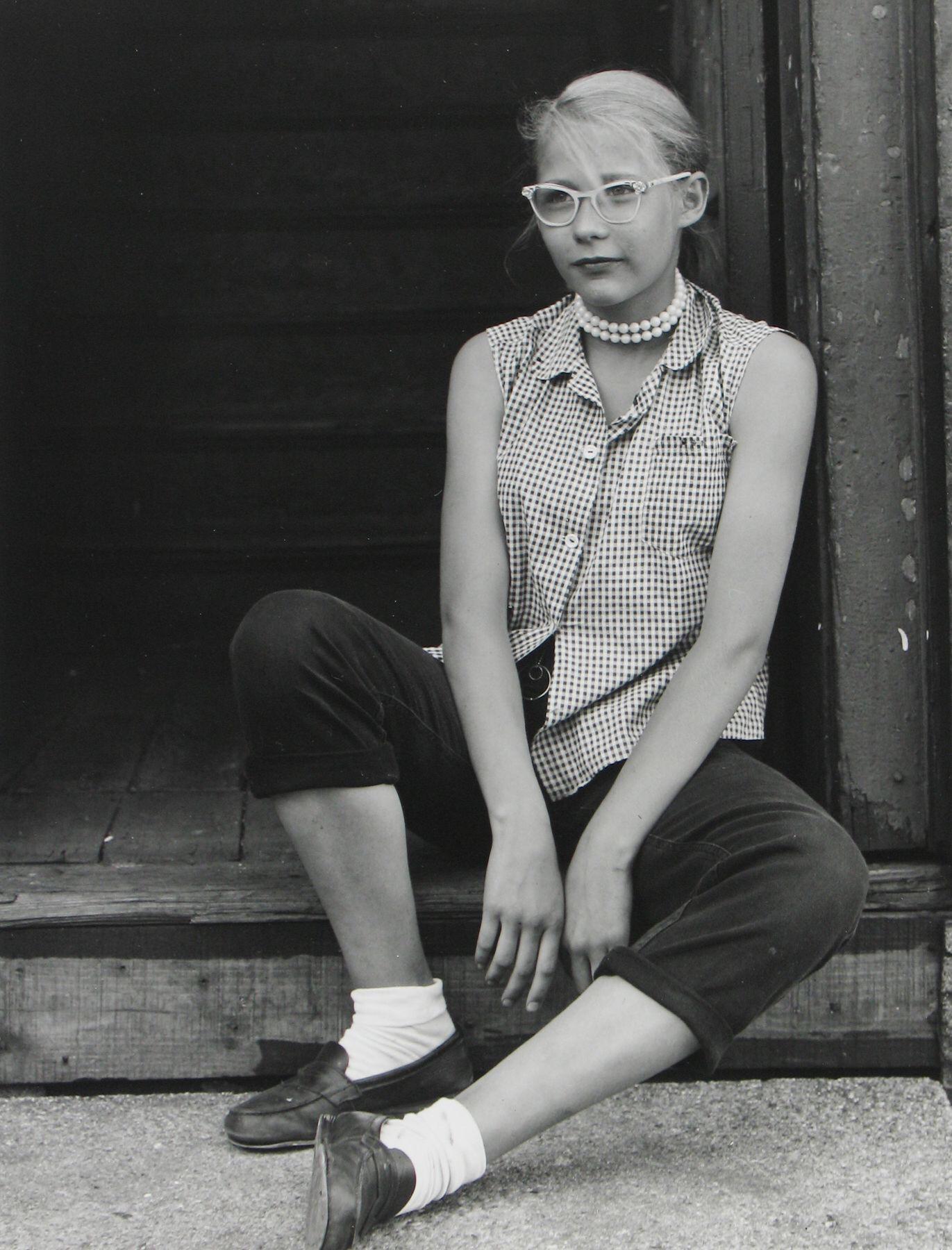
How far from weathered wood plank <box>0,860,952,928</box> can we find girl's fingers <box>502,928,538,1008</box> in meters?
0.21

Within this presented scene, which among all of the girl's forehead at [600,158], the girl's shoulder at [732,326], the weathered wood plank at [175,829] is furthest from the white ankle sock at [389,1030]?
the girl's forehead at [600,158]

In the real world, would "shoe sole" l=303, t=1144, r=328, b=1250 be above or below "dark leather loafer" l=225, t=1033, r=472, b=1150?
above

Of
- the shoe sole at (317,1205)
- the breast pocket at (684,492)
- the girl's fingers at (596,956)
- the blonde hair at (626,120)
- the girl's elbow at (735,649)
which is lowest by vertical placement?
the shoe sole at (317,1205)

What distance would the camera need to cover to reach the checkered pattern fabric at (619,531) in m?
1.73

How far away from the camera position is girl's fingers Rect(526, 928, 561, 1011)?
61.9 inches

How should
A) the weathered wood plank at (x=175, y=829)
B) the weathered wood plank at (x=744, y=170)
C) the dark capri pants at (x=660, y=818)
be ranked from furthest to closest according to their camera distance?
the weathered wood plank at (x=175, y=829) → the weathered wood plank at (x=744, y=170) → the dark capri pants at (x=660, y=818)

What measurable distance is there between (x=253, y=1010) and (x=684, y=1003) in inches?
25.0

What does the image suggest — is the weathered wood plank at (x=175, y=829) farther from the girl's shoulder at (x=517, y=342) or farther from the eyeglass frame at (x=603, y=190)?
the eyeglass frame at (x=603, y=190)

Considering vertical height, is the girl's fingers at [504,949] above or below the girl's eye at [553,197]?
below

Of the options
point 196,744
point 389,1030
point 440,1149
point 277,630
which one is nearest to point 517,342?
Answer: point 277,630

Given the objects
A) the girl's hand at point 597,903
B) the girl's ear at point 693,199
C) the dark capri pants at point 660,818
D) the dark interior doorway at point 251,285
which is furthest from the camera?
the dark interior doorway at point 251,285

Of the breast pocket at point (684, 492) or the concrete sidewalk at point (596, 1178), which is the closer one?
the concrete sidewalk at point (596, 1178)

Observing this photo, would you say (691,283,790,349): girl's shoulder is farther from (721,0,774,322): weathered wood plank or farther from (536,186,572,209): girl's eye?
(536,186,572,209): girl's eye

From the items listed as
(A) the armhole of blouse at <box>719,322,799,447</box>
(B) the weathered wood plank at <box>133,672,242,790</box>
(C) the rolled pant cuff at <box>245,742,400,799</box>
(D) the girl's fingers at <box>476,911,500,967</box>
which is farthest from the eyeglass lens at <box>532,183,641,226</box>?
(B) the weathered wood plank at <box>133,672,242,790</box>
